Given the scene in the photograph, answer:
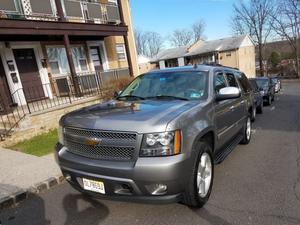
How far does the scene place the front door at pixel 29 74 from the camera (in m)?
11.5

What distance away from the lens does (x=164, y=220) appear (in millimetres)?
3299

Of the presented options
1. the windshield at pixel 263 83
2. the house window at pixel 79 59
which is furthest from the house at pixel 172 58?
the house window at pixel 79 59

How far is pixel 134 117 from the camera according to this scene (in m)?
3.12

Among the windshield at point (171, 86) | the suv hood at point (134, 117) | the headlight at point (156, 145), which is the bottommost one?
the headlight at point (156, 145)

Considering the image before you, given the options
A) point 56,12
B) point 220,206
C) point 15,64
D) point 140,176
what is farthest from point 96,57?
point 140,176

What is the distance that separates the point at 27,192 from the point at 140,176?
8.46ft

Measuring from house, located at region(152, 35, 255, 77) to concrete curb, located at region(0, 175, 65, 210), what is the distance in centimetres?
3913

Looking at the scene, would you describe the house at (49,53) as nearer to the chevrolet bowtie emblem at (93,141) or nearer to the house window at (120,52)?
the house window at (120,52)

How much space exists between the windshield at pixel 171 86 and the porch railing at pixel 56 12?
7.25 m

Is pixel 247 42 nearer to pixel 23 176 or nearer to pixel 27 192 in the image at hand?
pixel 23 176

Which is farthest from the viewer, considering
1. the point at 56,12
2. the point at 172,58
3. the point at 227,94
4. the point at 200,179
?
the point at 172,58

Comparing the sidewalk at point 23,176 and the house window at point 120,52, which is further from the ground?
→ the house window at point 120,52

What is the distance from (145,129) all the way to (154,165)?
397mm

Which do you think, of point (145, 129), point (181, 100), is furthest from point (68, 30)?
point (145, 129)
